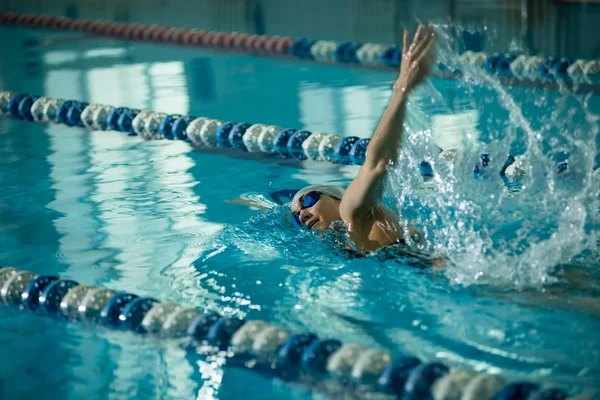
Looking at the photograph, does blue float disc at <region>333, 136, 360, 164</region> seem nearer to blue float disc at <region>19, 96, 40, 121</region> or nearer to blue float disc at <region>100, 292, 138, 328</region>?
blue float disc at <region>100, 292, 138, 328</region>

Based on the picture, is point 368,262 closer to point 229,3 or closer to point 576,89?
point 576,89

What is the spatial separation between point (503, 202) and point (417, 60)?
129cm

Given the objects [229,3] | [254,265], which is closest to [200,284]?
[254,265]

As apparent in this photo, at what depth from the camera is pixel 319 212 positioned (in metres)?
3.50

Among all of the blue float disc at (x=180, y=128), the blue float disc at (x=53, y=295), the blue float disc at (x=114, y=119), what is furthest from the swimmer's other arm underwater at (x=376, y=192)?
the blue float disc at (x=114, y=119)

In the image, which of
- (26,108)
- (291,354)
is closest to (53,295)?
(291,354)

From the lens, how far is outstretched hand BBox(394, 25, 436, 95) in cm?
288

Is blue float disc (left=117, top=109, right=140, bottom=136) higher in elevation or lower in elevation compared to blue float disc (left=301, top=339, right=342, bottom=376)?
higher

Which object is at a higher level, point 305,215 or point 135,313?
point 305,215

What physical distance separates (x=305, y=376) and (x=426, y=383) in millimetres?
400

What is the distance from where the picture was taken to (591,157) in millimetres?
3271

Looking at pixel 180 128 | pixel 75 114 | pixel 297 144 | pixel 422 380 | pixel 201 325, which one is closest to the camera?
pixel 422 380

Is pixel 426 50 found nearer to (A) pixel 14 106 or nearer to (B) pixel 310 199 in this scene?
(B) pixel 310 199

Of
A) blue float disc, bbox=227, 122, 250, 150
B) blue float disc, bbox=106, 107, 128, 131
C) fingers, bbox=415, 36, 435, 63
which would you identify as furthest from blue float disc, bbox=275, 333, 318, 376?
blue float disc, bbox=106, 107, 128, 131
